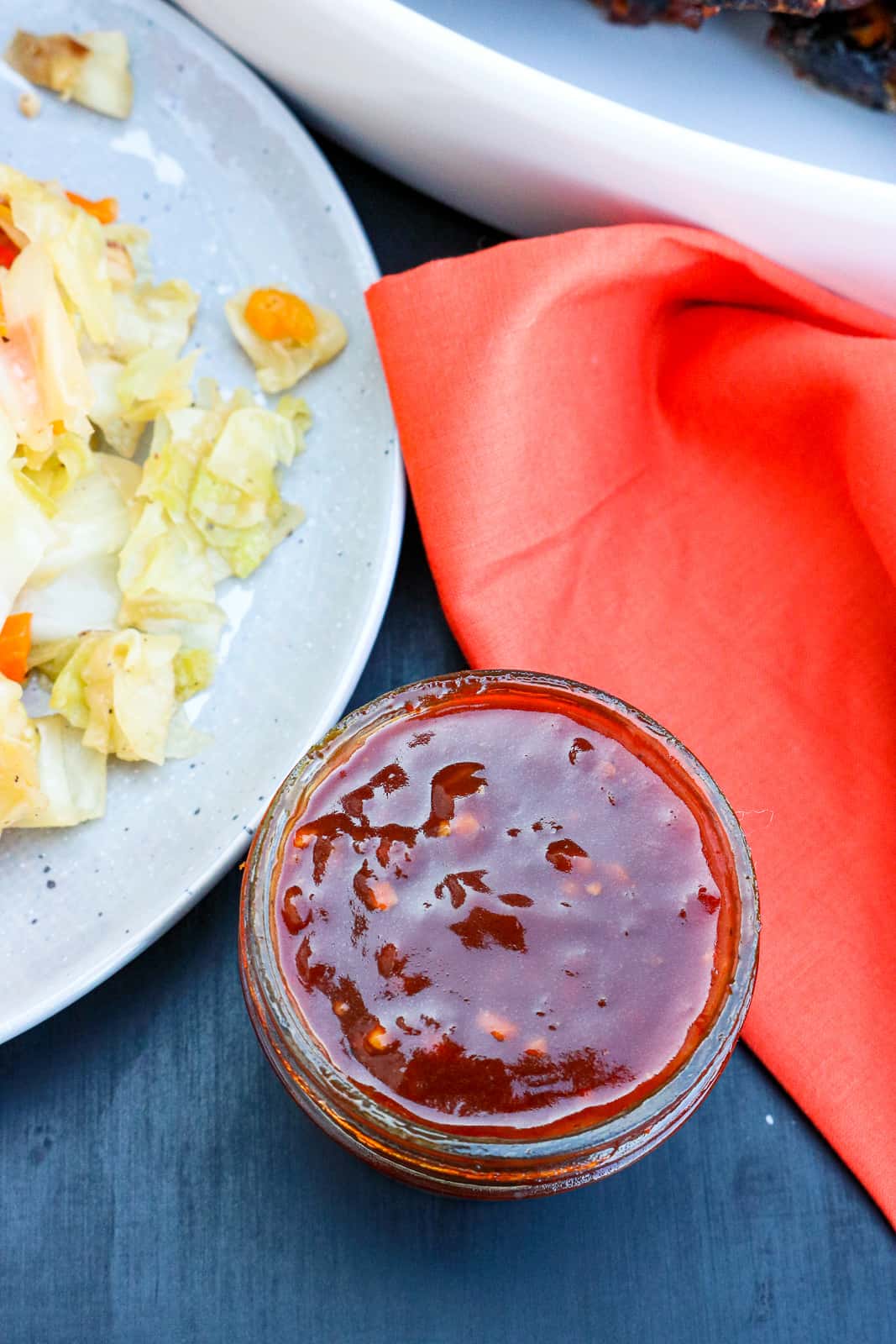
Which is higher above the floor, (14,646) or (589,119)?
(589,119)

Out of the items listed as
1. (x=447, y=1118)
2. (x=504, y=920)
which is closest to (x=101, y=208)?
(x=504, y=920)

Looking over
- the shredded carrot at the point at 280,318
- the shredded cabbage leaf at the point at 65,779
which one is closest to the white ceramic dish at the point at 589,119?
the shredded carrot at the point at 280,318

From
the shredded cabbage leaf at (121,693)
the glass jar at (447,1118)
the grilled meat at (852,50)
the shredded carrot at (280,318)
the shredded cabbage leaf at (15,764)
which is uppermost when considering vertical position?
the grilled meat at (852,50)

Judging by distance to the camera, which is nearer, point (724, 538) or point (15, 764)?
point (15, 764)

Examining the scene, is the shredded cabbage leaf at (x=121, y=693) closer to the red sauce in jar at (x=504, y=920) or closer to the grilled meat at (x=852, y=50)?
the red sauce in jar at (x=504, y=920)

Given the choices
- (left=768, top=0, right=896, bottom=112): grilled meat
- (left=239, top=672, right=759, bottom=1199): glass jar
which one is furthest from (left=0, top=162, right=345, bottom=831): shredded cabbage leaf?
(left=768, top=0, right=896, bottom=112): grilled meat

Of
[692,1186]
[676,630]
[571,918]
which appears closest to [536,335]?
[676,630]

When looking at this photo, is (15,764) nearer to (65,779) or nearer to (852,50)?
(65,779)

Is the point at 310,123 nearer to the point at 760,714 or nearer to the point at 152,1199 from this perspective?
the point at 760,714
